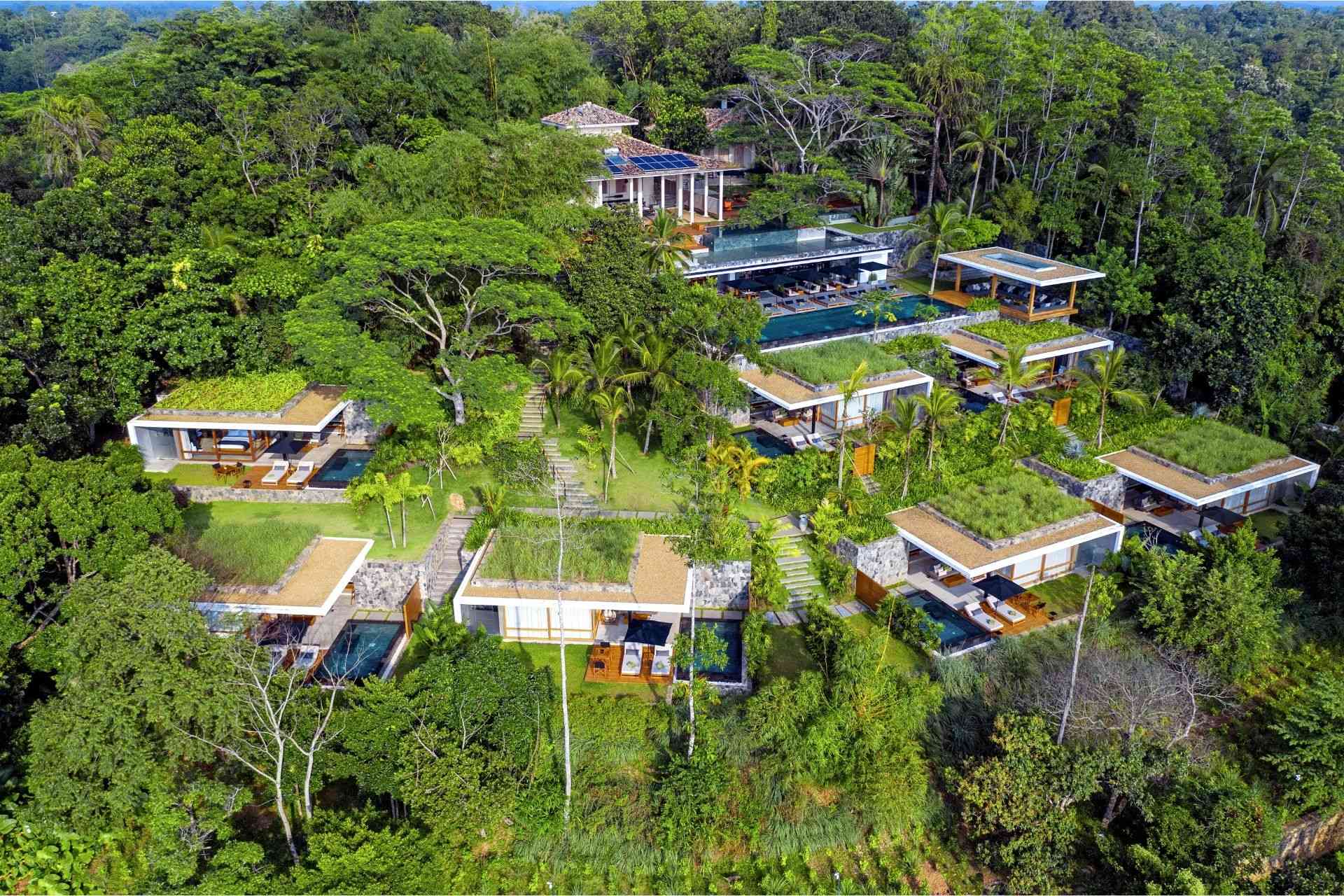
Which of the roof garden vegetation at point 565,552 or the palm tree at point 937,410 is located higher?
the palm tree at point 937,410

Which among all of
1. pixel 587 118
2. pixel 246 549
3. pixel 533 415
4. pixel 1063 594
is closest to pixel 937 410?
pixel 1063 594

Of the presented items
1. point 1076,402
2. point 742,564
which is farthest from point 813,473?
point 1076,402

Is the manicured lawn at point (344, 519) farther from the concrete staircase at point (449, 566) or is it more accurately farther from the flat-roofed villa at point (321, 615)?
the flat-roofed villa at point (321, 615)

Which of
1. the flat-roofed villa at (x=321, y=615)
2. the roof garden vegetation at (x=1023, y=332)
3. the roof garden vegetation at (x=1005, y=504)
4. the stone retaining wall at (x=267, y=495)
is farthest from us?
the roof garden vegetation at (x=1023, y=332)

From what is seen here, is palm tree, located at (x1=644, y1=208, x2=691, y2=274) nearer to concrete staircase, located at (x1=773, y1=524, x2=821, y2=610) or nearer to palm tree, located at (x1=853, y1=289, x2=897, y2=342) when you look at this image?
palm tree, located at (x1=853, y1=289, x2=897, y2=342)

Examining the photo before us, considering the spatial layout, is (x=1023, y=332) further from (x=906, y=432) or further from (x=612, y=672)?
(x=612, y=672)

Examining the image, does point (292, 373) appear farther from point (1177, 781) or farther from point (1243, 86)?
point (1243, 86)

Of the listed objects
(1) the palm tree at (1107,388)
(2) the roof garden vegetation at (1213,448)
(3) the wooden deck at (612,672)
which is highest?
(1) the palm tree at (1107,388)

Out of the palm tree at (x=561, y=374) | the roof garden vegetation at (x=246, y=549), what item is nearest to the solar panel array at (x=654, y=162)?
the palm tree at (x=561, y=374)
